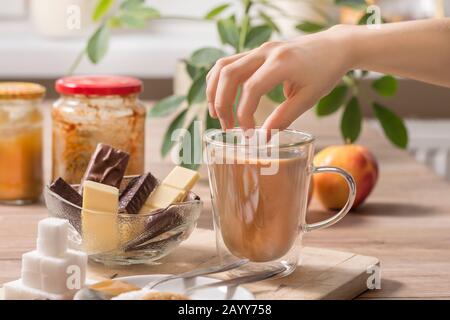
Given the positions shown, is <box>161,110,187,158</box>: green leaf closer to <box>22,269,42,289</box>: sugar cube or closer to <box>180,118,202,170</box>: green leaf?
<box>180,118,202,170</box>: green leaf

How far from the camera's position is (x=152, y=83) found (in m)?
2.51

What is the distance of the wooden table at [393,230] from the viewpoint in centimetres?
103

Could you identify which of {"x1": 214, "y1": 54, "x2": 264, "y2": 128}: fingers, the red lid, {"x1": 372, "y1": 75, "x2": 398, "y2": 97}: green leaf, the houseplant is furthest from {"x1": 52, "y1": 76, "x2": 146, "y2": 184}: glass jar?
{"x1": 372, "y1": 75, "x2": 398, "y2": 97}: green leaf

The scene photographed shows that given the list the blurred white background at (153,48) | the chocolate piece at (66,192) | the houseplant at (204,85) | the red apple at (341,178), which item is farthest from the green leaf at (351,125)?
the blurred white background at (153,48)

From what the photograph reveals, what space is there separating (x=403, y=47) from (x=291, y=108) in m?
0.16

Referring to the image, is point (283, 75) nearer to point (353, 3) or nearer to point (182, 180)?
point (182, 180)

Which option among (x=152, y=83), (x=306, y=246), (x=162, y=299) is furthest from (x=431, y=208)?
(x=152, y=83)

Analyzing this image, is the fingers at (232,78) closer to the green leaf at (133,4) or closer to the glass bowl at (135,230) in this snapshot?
the glass bowl at (135,230)

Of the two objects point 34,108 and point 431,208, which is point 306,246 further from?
point 34,108

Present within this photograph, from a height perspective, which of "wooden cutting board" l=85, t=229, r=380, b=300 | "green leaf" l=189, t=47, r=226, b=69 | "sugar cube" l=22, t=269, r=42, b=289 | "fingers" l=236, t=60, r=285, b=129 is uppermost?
"green leaf" l=189, t=47, r=226, b=69

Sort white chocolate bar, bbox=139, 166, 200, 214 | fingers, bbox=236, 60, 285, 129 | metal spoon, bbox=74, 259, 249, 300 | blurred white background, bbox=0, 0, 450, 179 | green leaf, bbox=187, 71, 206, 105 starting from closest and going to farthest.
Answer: metal spoon, bbox=74, 259, 249, 300, fingers, bbox=236, 60, 285, 129, white chocolate bar, bbox=139, 166, 200, 214, green leaf, bbox=187, 71, 206, 105, blurred white background, bbox=0, 0, 450, 179

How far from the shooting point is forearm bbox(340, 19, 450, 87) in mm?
1019

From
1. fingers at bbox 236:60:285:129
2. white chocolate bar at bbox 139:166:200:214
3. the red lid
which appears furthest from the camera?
the red lid

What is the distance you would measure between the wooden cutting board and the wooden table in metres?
0.03
